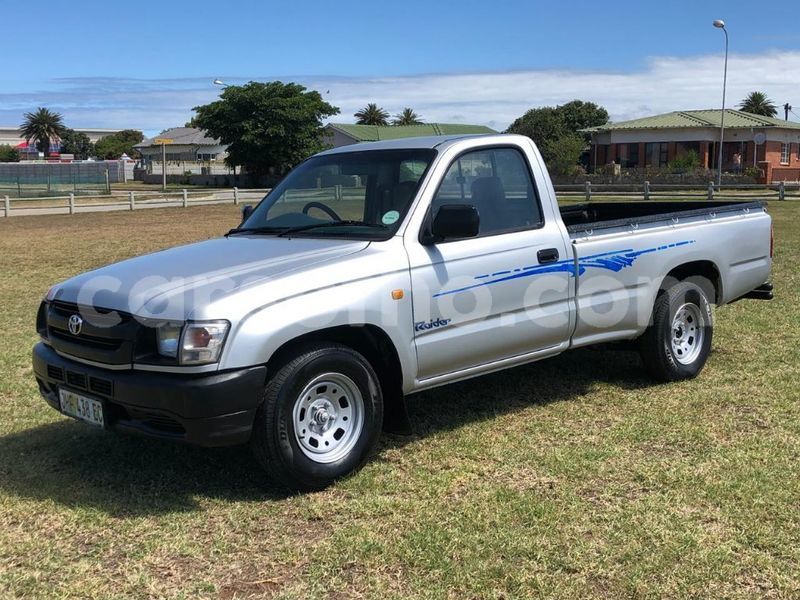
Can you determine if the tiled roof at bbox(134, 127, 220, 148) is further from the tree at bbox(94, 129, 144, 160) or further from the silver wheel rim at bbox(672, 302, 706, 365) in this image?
the silver wheel rim at bbox(672, 302, 706, 365)

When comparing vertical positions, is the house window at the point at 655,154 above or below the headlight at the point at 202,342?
above

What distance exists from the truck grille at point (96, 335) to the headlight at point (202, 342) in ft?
1.00

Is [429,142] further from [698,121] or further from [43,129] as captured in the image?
[43,129]

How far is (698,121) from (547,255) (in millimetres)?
58825

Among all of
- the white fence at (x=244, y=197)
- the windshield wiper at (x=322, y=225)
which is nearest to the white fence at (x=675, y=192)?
the white fence at (x=244, y=197)

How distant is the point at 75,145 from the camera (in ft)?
454

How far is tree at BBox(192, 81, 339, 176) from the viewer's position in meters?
61.5

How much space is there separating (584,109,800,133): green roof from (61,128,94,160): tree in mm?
100730

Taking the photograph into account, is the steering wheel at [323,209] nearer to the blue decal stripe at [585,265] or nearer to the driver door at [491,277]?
the driver door at [491,277]

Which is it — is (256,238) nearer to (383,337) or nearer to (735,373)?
(383,337)

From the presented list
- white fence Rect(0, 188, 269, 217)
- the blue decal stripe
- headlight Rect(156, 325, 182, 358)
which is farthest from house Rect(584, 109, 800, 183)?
headlight Rect(156, 325, 182, 358)

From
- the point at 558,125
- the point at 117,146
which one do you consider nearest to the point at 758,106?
the point at 558,125

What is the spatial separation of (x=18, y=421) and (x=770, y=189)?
133ft

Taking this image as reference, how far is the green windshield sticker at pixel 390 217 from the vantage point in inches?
188
